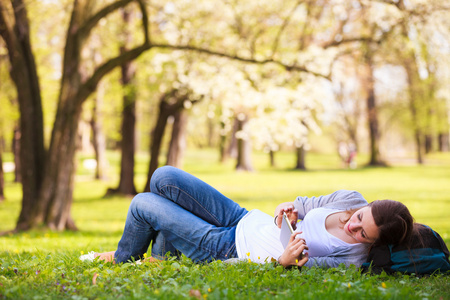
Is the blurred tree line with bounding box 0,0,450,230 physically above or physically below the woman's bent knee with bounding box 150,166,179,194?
above

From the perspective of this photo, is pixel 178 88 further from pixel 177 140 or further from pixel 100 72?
pixel 100 72

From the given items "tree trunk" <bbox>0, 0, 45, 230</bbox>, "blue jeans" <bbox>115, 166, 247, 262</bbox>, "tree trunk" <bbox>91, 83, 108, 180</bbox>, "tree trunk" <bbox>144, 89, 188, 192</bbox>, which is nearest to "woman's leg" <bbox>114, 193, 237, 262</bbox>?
"blue jeans" <bbox>115, 166, 247, 262</bbox>

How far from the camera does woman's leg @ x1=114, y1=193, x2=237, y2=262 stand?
3.88 m

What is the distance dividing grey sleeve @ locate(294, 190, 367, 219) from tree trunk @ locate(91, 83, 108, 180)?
777 inches

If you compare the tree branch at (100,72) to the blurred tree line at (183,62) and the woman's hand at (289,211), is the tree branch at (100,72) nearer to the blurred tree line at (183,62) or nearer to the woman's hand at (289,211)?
the blurred tree line at (183,62)

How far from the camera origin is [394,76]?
3009 centimetres

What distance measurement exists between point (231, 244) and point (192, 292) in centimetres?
101

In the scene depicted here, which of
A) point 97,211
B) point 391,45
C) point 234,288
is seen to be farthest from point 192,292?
point 97,211

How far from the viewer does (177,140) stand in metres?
19.8

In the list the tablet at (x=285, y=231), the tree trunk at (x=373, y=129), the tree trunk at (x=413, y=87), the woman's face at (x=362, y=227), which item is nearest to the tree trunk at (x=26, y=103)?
the tablet at (x=285, y=231)

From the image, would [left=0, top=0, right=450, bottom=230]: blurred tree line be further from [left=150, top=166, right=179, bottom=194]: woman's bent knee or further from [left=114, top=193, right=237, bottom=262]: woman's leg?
[left=114, top=193, right=237, bottom=262]: woman's leg

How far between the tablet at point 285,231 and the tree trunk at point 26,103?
7236 millimetres

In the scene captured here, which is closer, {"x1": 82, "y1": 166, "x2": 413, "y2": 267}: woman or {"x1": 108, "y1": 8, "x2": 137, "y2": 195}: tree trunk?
Result: {"x1": 82, "y1": 166, "x2": 413, "y2": 267}: woman

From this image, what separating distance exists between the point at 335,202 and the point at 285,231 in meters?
0.62
